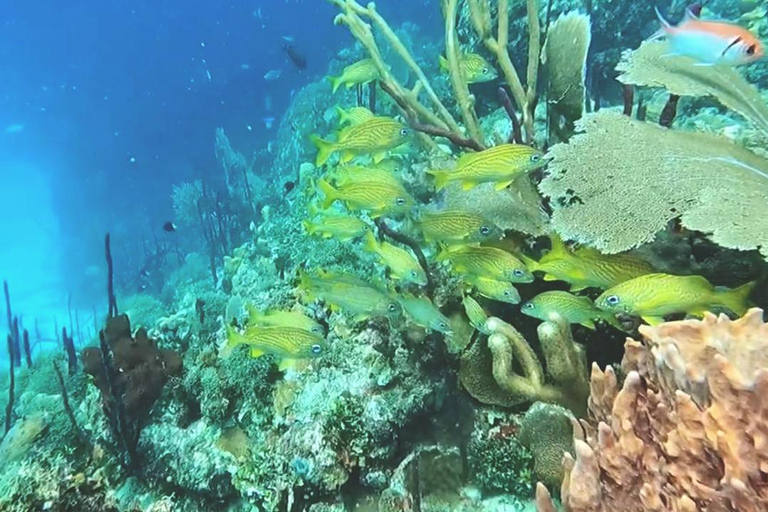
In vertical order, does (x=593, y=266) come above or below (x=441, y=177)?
below

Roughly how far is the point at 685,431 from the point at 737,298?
3.31 ft

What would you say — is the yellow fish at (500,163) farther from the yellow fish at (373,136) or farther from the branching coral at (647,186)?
the yellow fish at (373,136)

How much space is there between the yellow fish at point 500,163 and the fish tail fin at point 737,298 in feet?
3.50

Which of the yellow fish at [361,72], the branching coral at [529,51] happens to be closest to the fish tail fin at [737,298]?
the branching coral at [529,51]

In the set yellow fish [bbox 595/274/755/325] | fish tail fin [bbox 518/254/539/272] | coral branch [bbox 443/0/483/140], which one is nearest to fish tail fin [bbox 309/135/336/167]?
coral branch [bbox 443/0/483/140]

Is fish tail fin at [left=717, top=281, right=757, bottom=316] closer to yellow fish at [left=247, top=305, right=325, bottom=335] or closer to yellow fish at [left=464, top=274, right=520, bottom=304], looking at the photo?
yellow fish at [left=464, top=274, right=520, bottom=304]

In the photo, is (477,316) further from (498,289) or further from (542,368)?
(542,368)

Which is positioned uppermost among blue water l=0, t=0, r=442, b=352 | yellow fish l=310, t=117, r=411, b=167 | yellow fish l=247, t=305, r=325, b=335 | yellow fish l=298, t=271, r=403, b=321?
yellow fish l=310, t=117, r=411, b=167

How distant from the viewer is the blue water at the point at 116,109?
3288 centimetres

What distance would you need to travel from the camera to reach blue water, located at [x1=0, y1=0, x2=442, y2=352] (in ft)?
108

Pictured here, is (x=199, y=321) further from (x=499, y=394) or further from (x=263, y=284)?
(x=499, y=394)

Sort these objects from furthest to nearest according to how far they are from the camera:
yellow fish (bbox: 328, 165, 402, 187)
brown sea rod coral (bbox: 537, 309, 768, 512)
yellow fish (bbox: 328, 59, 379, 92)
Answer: yellow fish (bbox: 328, 59, 379, 92)
yellow fish (bbox: 328, 165, 402, 187)
brown sea rod coral (bbox: 537, 309, 768, 512)

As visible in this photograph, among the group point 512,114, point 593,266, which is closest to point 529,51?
point 512,114

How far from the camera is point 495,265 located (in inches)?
114
